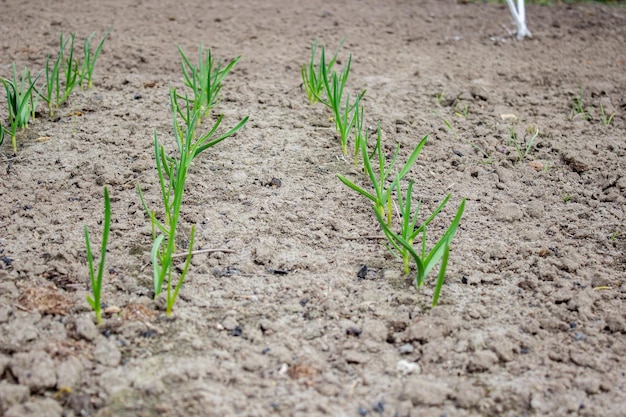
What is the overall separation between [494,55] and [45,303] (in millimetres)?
2690

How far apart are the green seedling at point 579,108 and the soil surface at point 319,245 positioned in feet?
0.11

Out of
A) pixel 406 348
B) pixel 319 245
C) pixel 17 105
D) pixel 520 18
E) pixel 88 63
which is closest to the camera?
pixel 406 348

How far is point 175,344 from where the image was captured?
1.72 m

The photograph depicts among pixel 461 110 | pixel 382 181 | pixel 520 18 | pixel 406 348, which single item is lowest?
pixel 406 348

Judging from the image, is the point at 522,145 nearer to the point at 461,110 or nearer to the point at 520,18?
the point at 461,110

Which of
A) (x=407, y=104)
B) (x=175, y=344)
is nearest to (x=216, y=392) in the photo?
(x=175, y=344)

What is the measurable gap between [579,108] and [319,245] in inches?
61.3

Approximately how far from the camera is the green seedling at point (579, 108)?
2.98 metres

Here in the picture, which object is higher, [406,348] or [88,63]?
[88,63]

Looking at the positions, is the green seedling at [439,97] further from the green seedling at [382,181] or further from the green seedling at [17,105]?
the green seedling at [17,105]

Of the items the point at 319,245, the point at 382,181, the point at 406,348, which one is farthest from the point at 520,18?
the point at 406,348

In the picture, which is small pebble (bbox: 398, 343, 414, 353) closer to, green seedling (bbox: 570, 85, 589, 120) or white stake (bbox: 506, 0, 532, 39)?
green seedling (bbox: 570, 85, 589, 120)

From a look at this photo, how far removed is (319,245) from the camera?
7.04 ft

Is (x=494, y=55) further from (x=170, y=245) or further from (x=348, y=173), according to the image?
(x=170, y=245)
